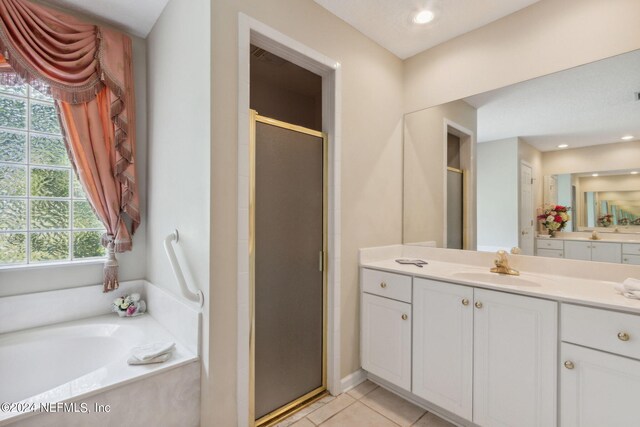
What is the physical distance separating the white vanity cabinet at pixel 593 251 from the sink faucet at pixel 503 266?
309 millimetres

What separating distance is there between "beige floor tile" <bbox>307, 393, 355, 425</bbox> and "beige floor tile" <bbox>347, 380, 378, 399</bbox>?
0.04 meters

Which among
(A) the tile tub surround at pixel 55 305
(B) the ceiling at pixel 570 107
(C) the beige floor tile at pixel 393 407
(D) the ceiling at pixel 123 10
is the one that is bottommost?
(C) the beige floor tile at pixel 393 407

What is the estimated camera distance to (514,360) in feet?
4.80

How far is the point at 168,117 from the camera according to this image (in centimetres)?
194

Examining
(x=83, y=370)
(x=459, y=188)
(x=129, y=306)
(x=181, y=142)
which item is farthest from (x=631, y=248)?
(x=83, y=370)

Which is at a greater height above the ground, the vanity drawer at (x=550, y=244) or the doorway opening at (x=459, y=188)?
the doorway opening at (x=459, y=188)

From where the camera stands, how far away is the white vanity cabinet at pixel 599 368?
1.17 m

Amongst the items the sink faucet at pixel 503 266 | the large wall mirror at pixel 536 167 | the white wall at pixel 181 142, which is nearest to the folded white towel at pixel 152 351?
the white wall at pixel 181 142

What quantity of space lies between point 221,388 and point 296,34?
6.87 ft

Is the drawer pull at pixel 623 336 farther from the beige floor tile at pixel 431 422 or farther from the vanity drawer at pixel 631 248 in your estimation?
the beige floor tile at pixel 431 422

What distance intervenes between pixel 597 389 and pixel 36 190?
11.0 feet

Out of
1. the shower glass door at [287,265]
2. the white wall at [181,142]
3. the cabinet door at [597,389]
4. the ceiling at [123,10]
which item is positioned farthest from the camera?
the ceiling at [123,10]

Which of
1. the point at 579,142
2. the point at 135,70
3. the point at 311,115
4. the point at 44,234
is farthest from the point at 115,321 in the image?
the point at 579,142

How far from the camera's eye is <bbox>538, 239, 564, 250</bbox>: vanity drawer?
1.82 metres
